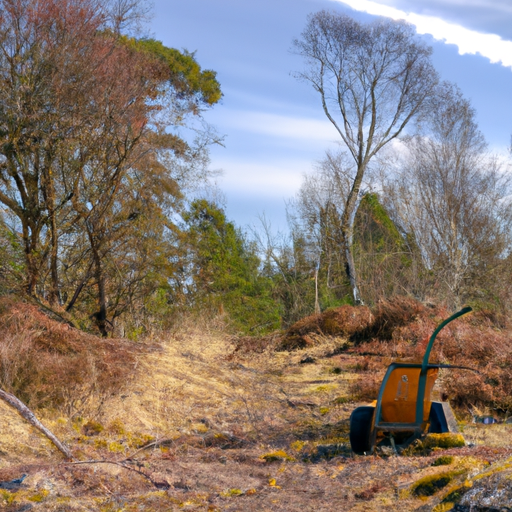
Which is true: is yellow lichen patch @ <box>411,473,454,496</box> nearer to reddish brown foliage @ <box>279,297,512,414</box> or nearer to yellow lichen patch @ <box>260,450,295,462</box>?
yellow lichen patch @ <box>260,450,295,462</box>

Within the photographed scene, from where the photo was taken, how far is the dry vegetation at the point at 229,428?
4781 millimetres

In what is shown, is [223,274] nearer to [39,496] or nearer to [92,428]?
[92,428]

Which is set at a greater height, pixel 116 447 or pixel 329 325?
pixel 329 325

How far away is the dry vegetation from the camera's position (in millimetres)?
4781

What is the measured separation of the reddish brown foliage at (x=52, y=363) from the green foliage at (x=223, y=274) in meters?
8.83

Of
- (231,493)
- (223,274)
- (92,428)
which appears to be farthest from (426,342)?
(223,274)

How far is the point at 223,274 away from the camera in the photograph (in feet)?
69.0

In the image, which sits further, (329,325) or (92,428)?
(329,325)

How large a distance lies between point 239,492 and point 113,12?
12073mm

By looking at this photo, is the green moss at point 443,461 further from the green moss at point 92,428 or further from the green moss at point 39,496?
the green moss at point 92,428

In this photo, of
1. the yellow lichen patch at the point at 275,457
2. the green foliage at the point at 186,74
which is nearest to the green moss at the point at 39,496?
the yellow lichen patch at the point at 275,457

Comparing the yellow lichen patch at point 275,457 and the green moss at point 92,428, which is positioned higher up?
the green moss at point 92,428

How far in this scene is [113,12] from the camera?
14.0 meters

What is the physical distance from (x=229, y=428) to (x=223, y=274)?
1255 centimetres
